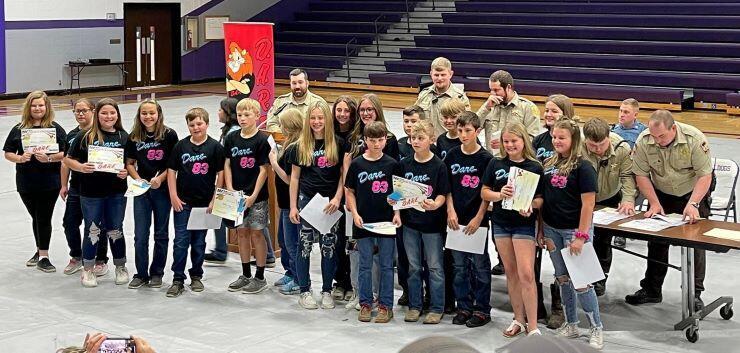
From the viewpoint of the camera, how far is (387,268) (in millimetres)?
7316

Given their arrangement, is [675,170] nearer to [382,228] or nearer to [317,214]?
[382,228]

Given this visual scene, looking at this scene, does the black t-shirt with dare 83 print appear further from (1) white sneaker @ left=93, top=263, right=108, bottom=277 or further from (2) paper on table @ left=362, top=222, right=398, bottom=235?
(1) white sneaker @ left=93, top=263, right=108, bottom=277

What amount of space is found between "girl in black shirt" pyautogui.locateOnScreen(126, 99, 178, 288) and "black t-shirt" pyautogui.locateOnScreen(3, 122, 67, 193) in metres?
0.88

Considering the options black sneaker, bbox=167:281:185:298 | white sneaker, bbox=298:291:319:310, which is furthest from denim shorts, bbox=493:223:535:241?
black sneaker, bbox=167:281:185:298

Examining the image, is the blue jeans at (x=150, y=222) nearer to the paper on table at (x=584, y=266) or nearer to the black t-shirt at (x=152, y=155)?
the black t-shirt at (x=152, y=155)

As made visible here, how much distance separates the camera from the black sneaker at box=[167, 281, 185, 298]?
807 centimetres

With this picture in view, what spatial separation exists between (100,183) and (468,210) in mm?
3088

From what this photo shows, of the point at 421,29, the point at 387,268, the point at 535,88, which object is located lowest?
the point at 387,268

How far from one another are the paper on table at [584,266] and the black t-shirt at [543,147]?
98cm

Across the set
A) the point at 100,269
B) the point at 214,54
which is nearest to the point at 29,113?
the point at 100,269

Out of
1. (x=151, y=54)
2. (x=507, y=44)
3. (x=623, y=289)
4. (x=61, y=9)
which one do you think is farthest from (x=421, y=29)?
(x=623, y=289)

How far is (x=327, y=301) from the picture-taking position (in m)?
7.77

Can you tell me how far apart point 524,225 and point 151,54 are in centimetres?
2167

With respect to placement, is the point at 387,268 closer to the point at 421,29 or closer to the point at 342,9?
the point at 421,29
